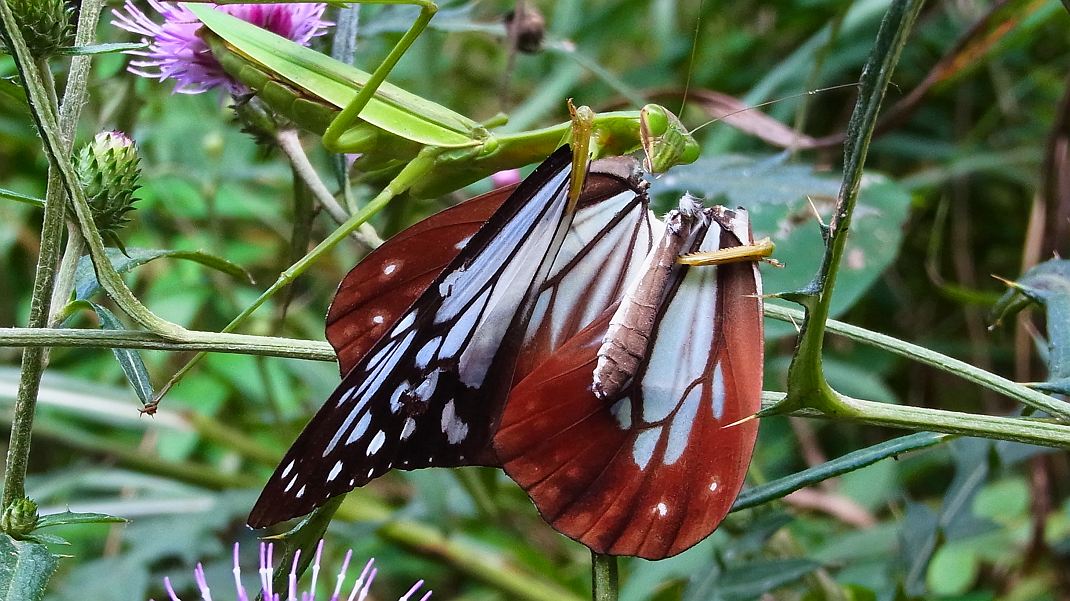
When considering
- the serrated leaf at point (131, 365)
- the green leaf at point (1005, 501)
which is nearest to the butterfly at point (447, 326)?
the serrated leaf at point (131, 365)

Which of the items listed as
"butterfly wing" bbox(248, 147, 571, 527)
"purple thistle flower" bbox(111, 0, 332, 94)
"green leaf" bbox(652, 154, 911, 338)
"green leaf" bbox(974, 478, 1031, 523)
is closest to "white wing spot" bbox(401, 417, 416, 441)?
"butterfly wing" bbox(248, 147, 571, 527)

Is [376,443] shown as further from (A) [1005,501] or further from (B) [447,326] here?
(A) [1005,501]

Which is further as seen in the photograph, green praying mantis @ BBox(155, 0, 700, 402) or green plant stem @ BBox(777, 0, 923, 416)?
green praying mantis @ BBox(155, 0, 700, 402)

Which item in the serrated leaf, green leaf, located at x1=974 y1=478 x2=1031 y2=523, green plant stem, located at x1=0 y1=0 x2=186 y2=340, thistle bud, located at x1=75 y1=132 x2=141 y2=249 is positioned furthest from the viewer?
green leaf, located at x1=974 y1=478 x2=1031 y2=523

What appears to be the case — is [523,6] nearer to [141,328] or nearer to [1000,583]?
[141,328]

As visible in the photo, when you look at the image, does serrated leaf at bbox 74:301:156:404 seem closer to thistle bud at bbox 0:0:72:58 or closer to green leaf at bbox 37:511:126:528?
green leaf at bbox 37:511:126:528

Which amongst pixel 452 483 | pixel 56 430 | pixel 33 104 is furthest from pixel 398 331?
pixel 56 430
